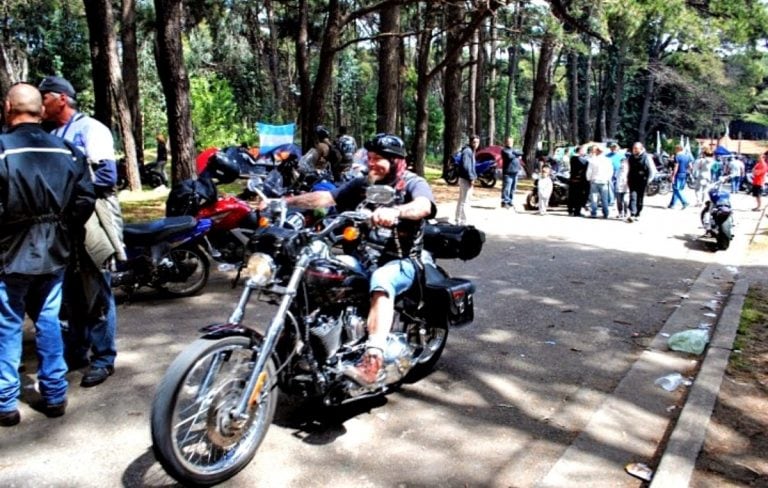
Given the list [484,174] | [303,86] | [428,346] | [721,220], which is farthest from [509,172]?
[428,346]

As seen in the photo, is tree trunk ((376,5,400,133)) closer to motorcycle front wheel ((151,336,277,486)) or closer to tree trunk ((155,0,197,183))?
tree trunk ((155,0,197,183))

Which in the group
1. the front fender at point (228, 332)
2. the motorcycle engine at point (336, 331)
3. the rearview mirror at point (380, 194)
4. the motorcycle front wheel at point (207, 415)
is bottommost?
the motorcycle front wheel at point (207, 415)

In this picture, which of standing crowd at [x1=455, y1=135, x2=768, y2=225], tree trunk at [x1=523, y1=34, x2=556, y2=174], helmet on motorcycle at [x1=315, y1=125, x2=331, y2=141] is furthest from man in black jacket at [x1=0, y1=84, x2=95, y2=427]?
tree trunk at [x1=523, y1=34, x2=556, y2=174]

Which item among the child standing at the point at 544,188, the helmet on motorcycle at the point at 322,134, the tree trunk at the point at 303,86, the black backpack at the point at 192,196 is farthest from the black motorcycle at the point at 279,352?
the child standing at the point at 544,188

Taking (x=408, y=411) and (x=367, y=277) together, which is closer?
(x=367, y=277)

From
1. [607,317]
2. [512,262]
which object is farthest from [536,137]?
[607,317]

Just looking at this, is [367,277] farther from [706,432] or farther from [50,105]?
[50,105]

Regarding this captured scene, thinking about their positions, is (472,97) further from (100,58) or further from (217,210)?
(217,210)

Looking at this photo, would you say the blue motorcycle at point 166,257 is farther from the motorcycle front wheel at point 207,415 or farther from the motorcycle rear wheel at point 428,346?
the motorcycle front wheel at point 207,415

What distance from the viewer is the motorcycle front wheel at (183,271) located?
6699mm

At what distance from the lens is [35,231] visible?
Answer: 3828mm

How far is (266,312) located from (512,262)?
418 centimetres

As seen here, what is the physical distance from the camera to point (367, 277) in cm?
406

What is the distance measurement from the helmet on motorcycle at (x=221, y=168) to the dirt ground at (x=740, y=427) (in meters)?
5.33
